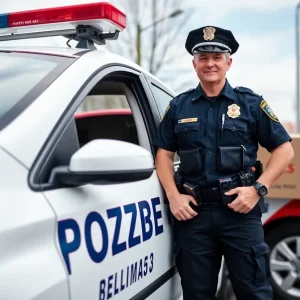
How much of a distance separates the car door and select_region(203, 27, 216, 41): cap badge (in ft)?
1.18

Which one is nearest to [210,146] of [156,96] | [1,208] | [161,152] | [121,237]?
[161,152]

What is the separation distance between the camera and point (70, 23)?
83.3 inches

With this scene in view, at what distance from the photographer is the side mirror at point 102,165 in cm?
126

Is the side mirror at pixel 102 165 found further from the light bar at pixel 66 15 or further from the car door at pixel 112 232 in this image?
the light bar at pixel 66 15

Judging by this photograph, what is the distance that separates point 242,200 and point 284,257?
1.92 meters

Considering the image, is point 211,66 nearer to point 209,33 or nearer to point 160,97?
point 209,33

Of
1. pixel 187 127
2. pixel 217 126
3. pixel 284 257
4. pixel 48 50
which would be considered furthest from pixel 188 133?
pixel 284 257

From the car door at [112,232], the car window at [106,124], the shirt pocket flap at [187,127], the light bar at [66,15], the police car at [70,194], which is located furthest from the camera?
the car window at [106,124]

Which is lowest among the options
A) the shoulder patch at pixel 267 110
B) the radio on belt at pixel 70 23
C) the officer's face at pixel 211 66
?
the shoulder patch at pixel 267 110

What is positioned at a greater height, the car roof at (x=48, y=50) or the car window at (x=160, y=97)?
the car roof at (x=48, y=50)

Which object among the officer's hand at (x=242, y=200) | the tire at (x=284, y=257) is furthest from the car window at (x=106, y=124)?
the tire at (x=284, y=257)

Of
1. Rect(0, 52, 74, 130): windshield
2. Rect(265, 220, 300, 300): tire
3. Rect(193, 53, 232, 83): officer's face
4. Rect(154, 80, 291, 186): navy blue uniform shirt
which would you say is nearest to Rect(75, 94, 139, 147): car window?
Rect(154, 80, 291, 186): navy blue uniform shirt

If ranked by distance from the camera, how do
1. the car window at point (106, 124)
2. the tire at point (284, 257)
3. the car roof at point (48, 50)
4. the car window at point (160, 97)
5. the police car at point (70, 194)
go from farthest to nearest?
the tire at point (284, 257) → the car window at point (106, 124) → the car window at point (160, 97) → the car roof at point (48, 50) → the police car at point (70, 194)

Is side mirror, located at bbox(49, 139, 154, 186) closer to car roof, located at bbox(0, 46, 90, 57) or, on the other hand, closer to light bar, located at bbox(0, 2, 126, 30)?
car roof, located at bbox(0, 46, 90, 57)
